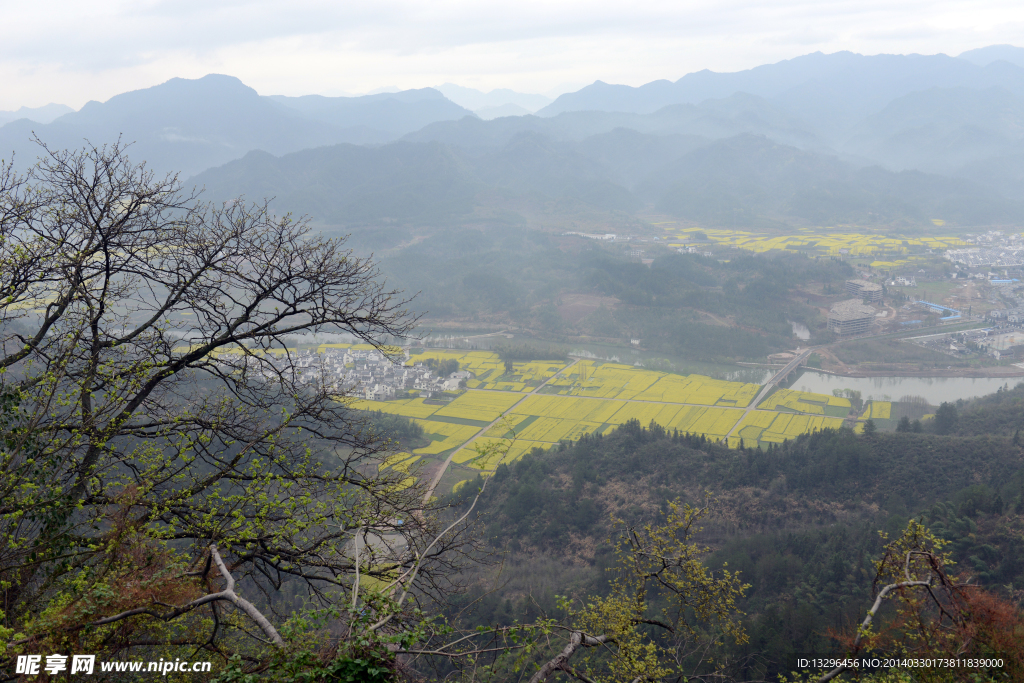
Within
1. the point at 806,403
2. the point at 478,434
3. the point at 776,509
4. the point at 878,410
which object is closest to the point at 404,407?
the point at 478,434

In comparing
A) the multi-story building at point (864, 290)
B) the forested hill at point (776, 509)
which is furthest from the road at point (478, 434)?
the multi-story building at point (864, 290)

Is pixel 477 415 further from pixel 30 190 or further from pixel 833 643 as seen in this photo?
pixel 30 190

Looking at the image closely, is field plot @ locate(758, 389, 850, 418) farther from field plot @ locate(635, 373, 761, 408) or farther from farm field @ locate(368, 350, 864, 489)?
field plot @ locate(635, 373, 761, 408)

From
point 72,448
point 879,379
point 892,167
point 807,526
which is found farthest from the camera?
point 892,167

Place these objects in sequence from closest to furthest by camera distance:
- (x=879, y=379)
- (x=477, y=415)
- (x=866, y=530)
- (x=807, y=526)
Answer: (x=866, y=530), (x=807, y=526), (x=477, y=415), (x=879, y=379)

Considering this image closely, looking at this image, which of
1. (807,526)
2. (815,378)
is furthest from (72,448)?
(815,378)

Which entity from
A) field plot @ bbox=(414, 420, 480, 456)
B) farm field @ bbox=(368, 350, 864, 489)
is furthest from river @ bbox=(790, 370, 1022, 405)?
field plot @ bbox=(414, 420, 480, 456)

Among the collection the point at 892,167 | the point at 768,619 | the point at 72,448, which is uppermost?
the point at 892,167
